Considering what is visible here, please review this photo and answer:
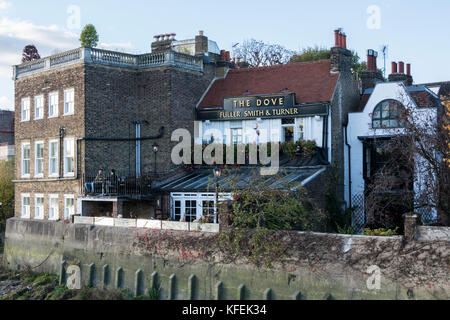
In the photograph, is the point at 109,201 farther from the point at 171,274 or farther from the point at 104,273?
the point at 171,274

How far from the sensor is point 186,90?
27625mm

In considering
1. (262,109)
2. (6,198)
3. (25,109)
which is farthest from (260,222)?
(6,198)

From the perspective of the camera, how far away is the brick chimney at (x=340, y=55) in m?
26.3

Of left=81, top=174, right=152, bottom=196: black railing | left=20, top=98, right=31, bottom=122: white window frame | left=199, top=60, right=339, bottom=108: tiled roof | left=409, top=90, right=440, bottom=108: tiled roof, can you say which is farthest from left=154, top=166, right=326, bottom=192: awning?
left=20, top=98, right=31, bottom=122: white window frame

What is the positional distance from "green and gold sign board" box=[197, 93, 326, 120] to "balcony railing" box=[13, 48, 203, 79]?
2864mm

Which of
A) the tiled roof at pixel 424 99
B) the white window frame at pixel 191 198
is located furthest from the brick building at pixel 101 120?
the tiled roof at pixel 424 99

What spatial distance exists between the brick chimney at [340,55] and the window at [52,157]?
14.0 metres

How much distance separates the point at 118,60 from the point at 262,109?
7.35 metres

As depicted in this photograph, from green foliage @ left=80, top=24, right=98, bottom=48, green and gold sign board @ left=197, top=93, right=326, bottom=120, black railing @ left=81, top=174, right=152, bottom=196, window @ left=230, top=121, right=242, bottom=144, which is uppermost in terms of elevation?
green foliage @ left=80, top=24, right=98, bottom=48

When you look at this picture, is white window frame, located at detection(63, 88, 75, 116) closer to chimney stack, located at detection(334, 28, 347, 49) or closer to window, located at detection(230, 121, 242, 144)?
window, located at detection(230, 121, 242, 144)

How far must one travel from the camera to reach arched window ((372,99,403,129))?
24.7 m

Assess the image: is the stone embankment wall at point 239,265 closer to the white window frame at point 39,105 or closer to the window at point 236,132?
the white window frame at point 39,105
